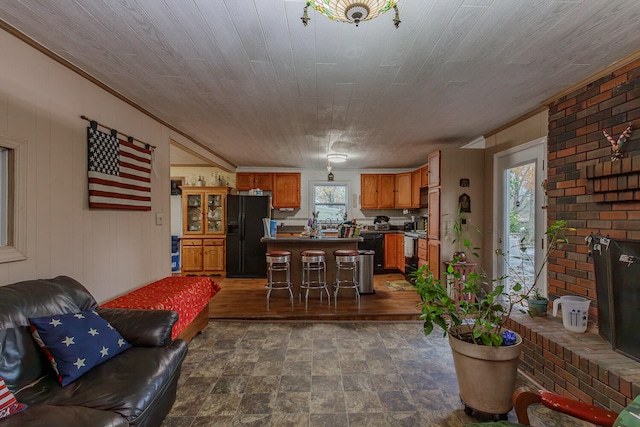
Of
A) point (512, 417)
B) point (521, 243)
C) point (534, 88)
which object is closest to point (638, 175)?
point (534, 88)

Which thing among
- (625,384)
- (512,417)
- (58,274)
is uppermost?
(58,274)

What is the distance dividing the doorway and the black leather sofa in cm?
304

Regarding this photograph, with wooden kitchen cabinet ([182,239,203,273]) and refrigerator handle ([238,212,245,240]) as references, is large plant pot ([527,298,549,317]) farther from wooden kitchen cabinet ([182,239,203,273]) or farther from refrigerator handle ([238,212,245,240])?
wooden kitchen cabinet ([182,239,203,273])

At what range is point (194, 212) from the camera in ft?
19.8

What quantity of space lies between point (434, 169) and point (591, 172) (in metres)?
2.06

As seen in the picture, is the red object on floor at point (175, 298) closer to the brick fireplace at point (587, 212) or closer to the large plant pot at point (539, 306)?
the brick fireplace at point (587, 212)

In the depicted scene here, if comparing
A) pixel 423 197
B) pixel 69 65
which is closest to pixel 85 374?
pixel 69 65

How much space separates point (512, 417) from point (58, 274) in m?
3.27

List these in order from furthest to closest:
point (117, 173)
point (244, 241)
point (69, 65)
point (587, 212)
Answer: point (244, 241) → point (117, 173) → point (587, 212) → point (69, 65)

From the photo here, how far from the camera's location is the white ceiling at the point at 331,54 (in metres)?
1.59

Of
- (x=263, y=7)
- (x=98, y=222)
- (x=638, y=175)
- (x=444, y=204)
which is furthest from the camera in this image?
(x=444, y=204)

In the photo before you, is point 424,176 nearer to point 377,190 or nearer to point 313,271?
point 377,190

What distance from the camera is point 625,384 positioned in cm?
164

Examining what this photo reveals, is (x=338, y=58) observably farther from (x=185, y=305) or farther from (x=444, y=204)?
(x=444, y=204)
